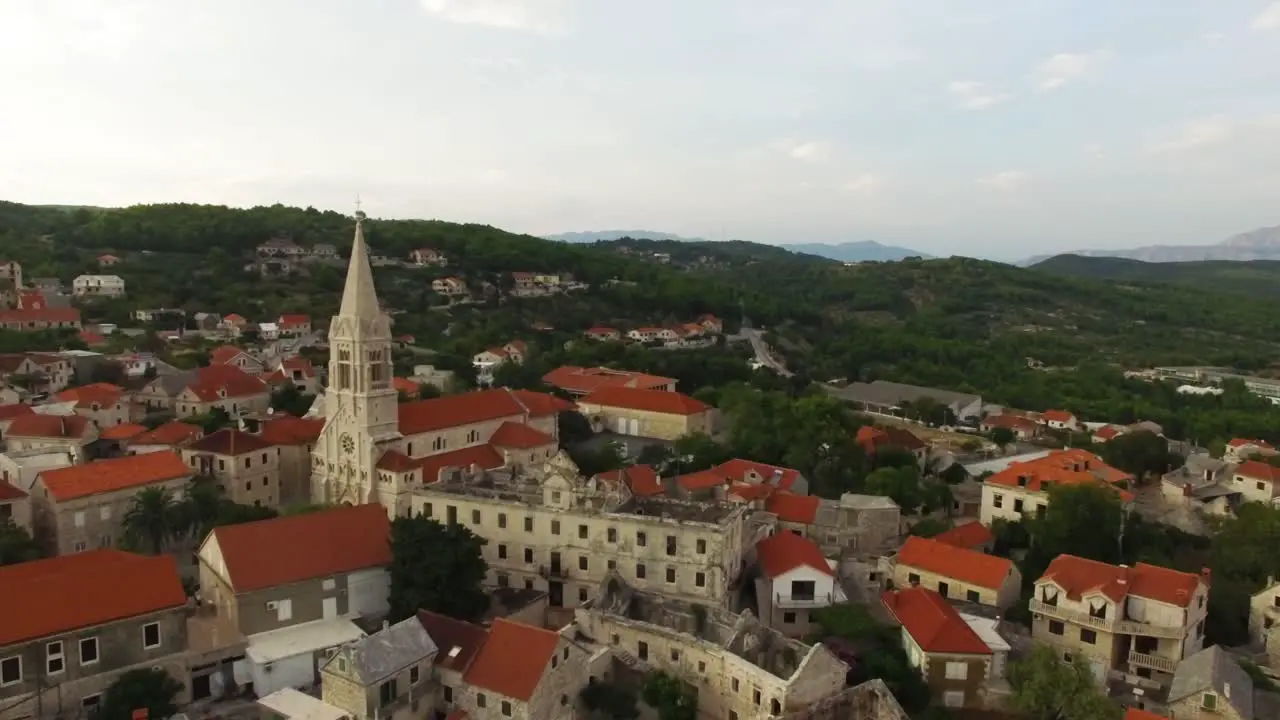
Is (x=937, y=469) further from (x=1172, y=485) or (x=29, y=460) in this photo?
(x=29, y=460)

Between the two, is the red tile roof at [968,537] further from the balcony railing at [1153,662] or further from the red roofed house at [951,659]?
the red roofed house at [951,659]

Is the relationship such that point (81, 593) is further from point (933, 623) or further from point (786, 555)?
point (933, 623)

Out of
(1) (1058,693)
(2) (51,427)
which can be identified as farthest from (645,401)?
(1) (1058,693)

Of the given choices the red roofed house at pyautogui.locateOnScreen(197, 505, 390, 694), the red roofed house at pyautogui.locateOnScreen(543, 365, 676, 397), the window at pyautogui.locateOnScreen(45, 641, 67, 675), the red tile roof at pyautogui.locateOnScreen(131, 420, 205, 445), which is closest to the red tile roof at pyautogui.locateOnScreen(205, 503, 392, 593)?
the red roofed house at pyautogui.locateOnScreen(197, 505, 390, 694)

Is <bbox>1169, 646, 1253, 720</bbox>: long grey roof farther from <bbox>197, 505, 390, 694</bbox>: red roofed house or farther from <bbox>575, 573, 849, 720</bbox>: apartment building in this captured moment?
<bbox>197, 505, 390, 694</bbox>: red roofed house

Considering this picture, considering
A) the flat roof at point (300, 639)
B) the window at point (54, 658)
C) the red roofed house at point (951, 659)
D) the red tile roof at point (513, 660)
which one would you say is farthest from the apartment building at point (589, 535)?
the window at point (54, 658)

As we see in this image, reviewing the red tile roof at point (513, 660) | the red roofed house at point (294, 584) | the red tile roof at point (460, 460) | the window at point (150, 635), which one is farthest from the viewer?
the red tile roof at point (460, 460)
